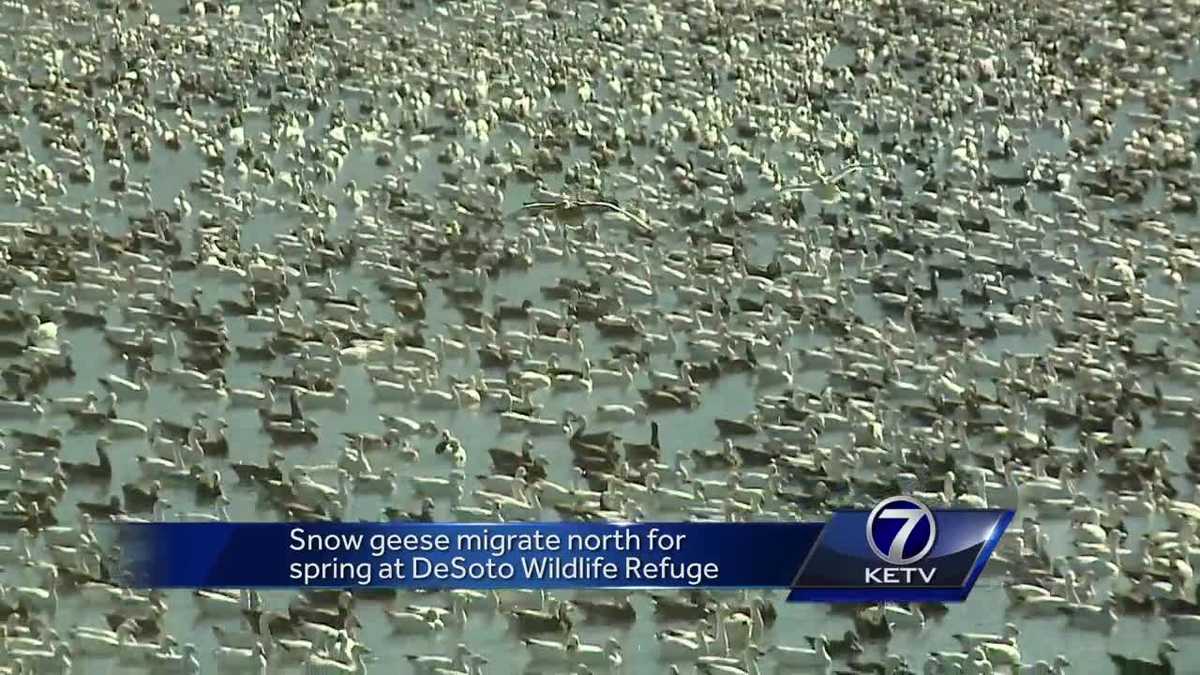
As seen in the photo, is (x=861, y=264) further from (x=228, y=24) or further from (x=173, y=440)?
(x=228, y=24)

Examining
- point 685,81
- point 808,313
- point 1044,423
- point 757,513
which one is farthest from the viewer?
point 685,81

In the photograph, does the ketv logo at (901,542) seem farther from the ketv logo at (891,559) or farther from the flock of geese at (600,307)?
the flock of geese at (600,307)

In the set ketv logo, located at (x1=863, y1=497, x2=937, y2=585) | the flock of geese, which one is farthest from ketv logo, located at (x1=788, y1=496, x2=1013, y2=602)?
the flock of geese

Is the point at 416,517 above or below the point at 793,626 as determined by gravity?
above

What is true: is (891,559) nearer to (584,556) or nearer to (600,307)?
(584,556)

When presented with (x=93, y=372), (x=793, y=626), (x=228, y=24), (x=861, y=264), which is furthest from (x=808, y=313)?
(x=228, y=24)

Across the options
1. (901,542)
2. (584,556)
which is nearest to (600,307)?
(584,556)
